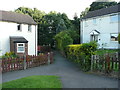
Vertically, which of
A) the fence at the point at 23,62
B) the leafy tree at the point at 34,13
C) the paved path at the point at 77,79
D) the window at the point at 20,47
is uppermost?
the leafy tree at the point at 34,13

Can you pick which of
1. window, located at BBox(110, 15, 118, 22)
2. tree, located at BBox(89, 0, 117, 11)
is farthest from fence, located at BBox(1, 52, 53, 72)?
tree, located at BBox(89, 0, 117, 11)

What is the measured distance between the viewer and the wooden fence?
891 cm

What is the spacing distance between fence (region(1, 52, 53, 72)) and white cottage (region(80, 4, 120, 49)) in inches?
557

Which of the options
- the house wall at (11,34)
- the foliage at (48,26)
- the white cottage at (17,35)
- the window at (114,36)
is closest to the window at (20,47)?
the white cottage at (17,35)

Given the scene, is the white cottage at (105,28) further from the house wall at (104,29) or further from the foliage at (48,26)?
the foliage at (48,26)

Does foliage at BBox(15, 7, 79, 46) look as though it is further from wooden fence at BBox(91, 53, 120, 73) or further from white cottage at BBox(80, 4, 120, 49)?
wooden fence at BBox(91, 53, 120, 73)

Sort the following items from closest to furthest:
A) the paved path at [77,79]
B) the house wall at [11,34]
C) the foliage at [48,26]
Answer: the paved path at [77,79] → the house wall at [11,34] → the foliage at [48,26]

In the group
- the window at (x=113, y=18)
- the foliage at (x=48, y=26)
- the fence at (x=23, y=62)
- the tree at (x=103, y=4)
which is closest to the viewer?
the fence at (x=23, y=62)

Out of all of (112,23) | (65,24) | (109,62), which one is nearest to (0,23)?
(109,62)

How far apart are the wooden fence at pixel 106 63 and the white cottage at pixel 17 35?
556 inches

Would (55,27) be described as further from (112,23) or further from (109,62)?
(109,62)

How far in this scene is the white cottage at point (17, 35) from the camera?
20.7 meters

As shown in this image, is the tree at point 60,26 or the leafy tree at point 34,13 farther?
the leafy tree at point 34,13

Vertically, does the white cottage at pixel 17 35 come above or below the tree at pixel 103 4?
below
